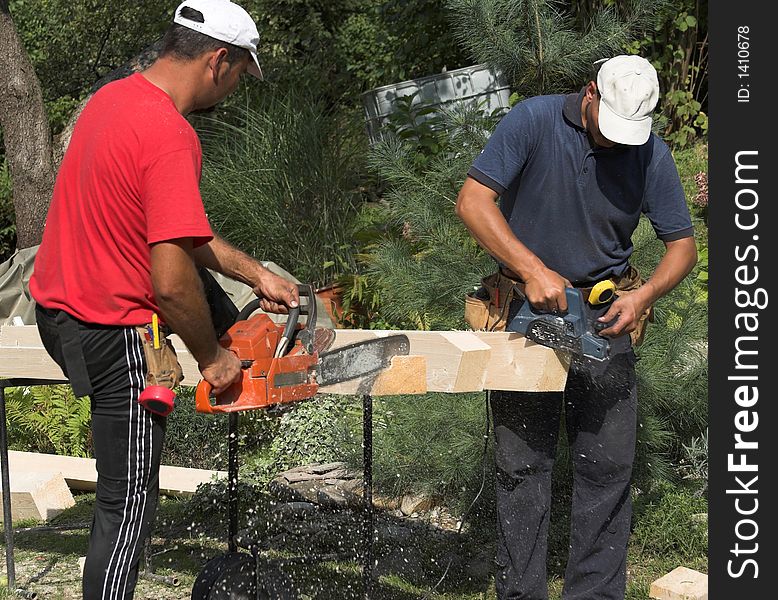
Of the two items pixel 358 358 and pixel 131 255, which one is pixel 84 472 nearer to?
pixel 358 358

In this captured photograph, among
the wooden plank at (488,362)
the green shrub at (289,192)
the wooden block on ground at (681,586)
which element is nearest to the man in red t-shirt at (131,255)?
the wooden plank at (488,362)

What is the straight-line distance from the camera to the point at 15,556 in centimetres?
444

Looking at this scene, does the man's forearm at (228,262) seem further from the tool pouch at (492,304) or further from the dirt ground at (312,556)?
the dirt ground at (312,556)

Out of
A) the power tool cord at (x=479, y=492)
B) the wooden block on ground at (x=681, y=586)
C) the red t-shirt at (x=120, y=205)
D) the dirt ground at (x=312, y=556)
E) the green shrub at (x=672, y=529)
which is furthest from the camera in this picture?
the green shrub at (x=672, y=529)

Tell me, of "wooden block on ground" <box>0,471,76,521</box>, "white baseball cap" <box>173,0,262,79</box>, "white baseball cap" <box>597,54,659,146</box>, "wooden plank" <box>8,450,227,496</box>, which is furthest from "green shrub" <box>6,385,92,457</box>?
"white baseball cap" <box>597,54,659,146</box>

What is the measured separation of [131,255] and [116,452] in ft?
1.85

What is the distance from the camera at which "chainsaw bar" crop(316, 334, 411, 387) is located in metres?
2.99

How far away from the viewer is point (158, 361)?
265 cm

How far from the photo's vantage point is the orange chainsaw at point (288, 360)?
8.98 feet

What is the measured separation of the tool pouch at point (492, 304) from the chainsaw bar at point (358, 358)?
0.43 metres

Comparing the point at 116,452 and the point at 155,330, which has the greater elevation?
the point at 155,330

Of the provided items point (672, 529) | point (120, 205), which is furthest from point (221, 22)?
point (672, 529)

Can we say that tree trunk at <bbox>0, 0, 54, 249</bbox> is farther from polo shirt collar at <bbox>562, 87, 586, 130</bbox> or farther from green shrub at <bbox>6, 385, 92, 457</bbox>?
polo shirt collar at <bbox>562, 87, 586, 130</bbox>

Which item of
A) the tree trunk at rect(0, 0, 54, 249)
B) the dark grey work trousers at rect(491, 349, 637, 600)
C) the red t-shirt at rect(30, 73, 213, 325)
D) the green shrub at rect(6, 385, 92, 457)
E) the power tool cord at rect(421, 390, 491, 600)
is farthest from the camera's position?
the tree trunk at rect(0, 0, 54, 249)
